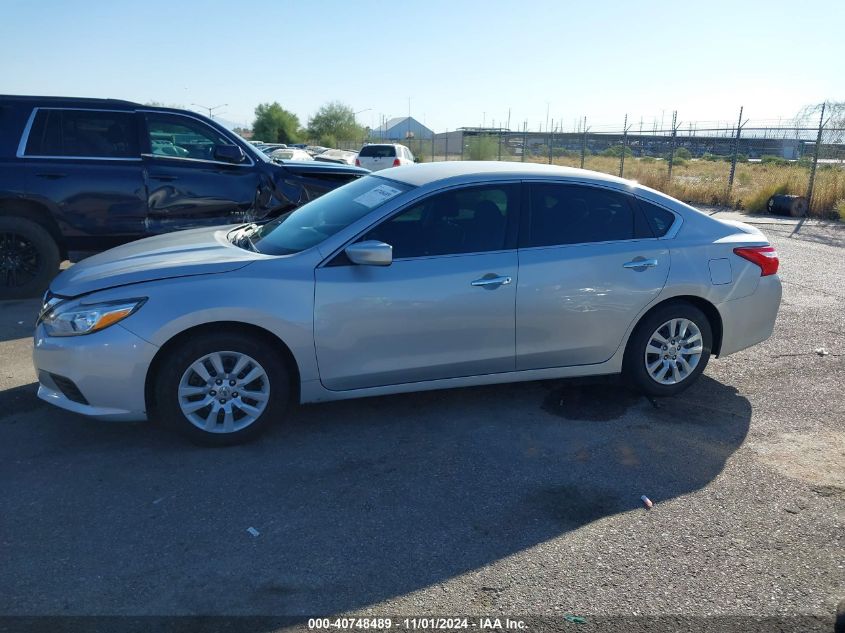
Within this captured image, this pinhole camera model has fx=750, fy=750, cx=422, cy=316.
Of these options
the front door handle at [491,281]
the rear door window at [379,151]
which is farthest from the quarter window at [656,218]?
the rear door window at [379,151]

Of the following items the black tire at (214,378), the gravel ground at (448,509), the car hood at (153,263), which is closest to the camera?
the gravel ground at (448,509)

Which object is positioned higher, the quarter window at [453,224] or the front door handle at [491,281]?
the quarter window at [453,224]

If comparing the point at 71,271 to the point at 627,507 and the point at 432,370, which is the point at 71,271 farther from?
the point at 627,507

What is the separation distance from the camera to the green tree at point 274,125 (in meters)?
74.0

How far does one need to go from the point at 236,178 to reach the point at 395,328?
467 cm

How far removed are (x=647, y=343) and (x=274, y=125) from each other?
73.5 m

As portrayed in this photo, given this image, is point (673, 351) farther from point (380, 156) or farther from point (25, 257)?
point (380, 156)

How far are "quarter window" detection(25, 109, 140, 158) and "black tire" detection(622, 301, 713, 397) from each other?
5752 millimetres

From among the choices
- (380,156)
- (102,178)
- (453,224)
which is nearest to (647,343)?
(453,224)

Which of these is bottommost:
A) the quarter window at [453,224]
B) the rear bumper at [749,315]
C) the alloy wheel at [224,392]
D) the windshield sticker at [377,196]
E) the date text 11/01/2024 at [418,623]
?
the date text 11/01/2024 at [418,623]

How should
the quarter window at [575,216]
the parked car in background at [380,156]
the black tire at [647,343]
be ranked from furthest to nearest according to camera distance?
1. the parked car in background at [380,156]
2. the black tire at [647,343]
3. the quarter window at [575,216]

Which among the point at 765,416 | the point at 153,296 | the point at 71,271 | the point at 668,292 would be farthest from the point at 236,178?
the point at 765,416

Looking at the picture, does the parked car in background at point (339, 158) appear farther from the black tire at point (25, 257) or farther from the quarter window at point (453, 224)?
the quarter window at point (453, 224)

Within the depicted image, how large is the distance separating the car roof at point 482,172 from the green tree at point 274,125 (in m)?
71.1
